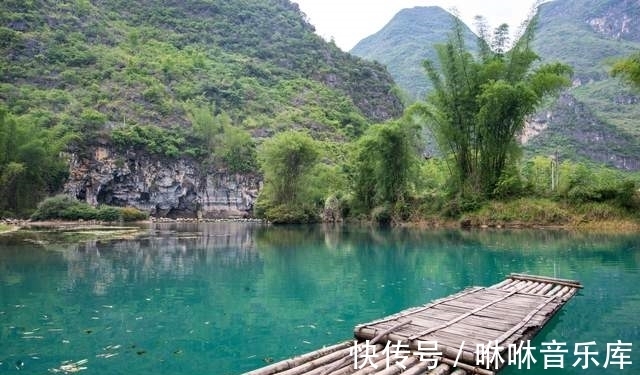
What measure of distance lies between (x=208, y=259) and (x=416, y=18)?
192925 mm

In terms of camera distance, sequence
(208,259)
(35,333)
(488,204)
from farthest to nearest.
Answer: (488,204), (208,259), (35,333)

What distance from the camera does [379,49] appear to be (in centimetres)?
17288

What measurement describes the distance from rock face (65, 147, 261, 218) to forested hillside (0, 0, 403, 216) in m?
1.35

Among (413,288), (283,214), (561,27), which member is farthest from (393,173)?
(561,27)

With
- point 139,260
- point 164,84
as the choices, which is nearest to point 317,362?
point 139,260

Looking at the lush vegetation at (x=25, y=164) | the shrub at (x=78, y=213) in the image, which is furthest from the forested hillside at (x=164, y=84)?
the shrub at (x=78, y=213)

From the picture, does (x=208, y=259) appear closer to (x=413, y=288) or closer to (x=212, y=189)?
(x=413, y=288)

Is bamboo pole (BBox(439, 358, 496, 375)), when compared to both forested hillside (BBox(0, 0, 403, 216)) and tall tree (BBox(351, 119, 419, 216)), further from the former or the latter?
forested hillside (BBox(0, 0, 403, 216))

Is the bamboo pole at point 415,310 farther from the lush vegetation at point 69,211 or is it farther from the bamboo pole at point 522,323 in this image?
the lush vegetation at point 69,211

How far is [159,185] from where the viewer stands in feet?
186

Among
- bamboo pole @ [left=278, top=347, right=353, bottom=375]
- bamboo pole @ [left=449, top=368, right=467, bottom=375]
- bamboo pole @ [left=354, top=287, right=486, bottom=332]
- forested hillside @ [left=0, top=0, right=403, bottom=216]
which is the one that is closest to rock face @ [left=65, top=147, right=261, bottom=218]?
forested hillside @ [left=0, top=0, right=403, bottom=216]

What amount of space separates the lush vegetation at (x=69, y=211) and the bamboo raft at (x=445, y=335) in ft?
134

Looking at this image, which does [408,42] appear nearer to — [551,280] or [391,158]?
[391,158]

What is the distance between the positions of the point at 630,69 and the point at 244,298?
1831 centimetres
